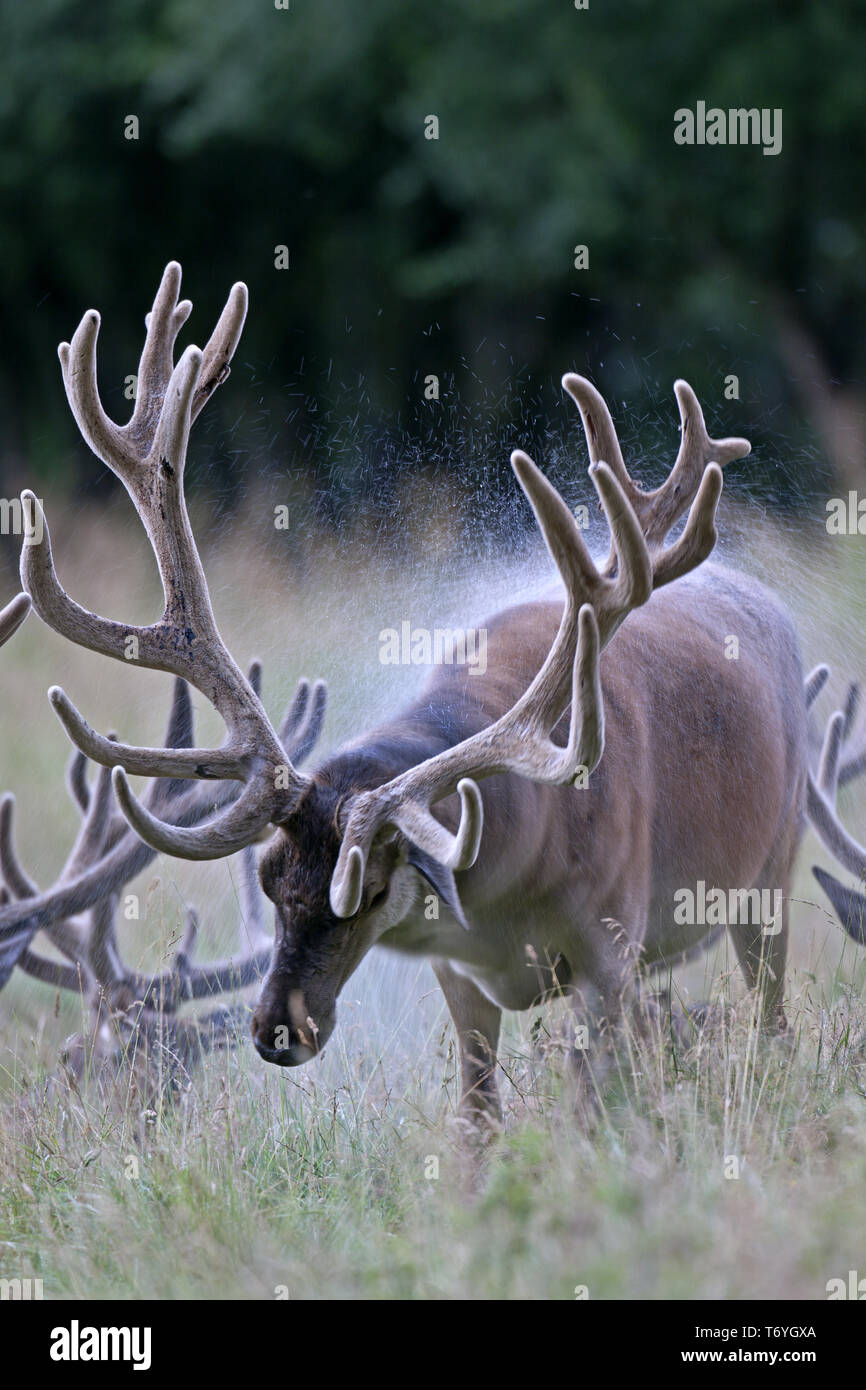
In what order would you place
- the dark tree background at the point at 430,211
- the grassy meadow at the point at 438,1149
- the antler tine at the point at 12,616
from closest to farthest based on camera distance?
the grassy meadow at the point at 438,1149 < the antler tine at the point at 12,616 < the dark tree background at the point at 430,211

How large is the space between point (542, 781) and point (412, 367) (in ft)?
46.2

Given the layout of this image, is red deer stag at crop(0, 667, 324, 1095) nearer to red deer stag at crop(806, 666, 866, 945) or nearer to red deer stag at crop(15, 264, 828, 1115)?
red deer stag at crop(15, 264, 828, 1115)

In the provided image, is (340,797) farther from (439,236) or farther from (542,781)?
(439,236)

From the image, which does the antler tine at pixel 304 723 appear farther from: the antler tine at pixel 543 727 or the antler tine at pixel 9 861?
the antler tine at pixel 543 727

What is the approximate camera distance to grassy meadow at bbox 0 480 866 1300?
3.13 metres

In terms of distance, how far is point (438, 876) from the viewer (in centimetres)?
380

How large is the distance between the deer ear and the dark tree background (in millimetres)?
8965

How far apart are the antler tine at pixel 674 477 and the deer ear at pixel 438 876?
813 millimetres

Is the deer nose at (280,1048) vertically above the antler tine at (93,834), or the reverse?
the antler tine at (93,834)

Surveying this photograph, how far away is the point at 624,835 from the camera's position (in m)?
4.30

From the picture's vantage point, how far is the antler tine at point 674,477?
3.82 meters

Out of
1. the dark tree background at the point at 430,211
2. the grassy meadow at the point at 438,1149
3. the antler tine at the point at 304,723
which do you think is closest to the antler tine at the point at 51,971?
the grassy meadow at the point at 438,1149

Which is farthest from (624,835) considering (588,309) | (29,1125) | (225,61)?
(225,61)

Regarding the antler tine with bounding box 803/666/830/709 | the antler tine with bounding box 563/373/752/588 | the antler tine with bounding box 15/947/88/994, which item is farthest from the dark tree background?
the antler tine with bounding box 563/373/752/588
